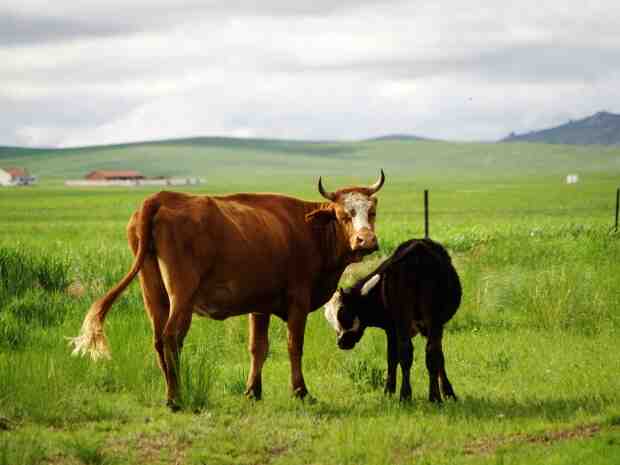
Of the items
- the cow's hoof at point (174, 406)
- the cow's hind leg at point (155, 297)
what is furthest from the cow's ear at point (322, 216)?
the cow's hoof at point (174, 406)

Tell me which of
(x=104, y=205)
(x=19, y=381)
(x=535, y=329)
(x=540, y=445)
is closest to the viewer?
(x=540, y=445)

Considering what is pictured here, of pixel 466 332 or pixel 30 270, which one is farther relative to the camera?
pixel 30 270

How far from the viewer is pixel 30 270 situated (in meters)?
18.7

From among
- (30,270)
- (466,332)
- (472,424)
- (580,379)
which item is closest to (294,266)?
(472,424)

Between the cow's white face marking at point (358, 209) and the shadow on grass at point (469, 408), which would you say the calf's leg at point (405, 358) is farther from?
the cow's white face marking at point (358, 209)

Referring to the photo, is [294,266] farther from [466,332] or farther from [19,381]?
[466,332]

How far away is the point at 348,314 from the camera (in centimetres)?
1200

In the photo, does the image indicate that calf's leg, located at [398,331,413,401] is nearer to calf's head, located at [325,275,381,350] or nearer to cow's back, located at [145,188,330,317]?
calf's head, located at [325,275,381,350]

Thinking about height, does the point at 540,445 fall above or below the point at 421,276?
below

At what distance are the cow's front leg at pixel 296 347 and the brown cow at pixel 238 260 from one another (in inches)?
0.4

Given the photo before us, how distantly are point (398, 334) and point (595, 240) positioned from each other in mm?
15143

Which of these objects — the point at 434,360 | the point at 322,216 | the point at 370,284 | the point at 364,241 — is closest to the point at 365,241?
the point at 364,241

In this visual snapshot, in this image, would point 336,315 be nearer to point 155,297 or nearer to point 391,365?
point 391,365

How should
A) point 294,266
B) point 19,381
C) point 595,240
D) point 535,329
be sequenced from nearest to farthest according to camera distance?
point 19,381, point 294,266, point 535,329, point 595,240
